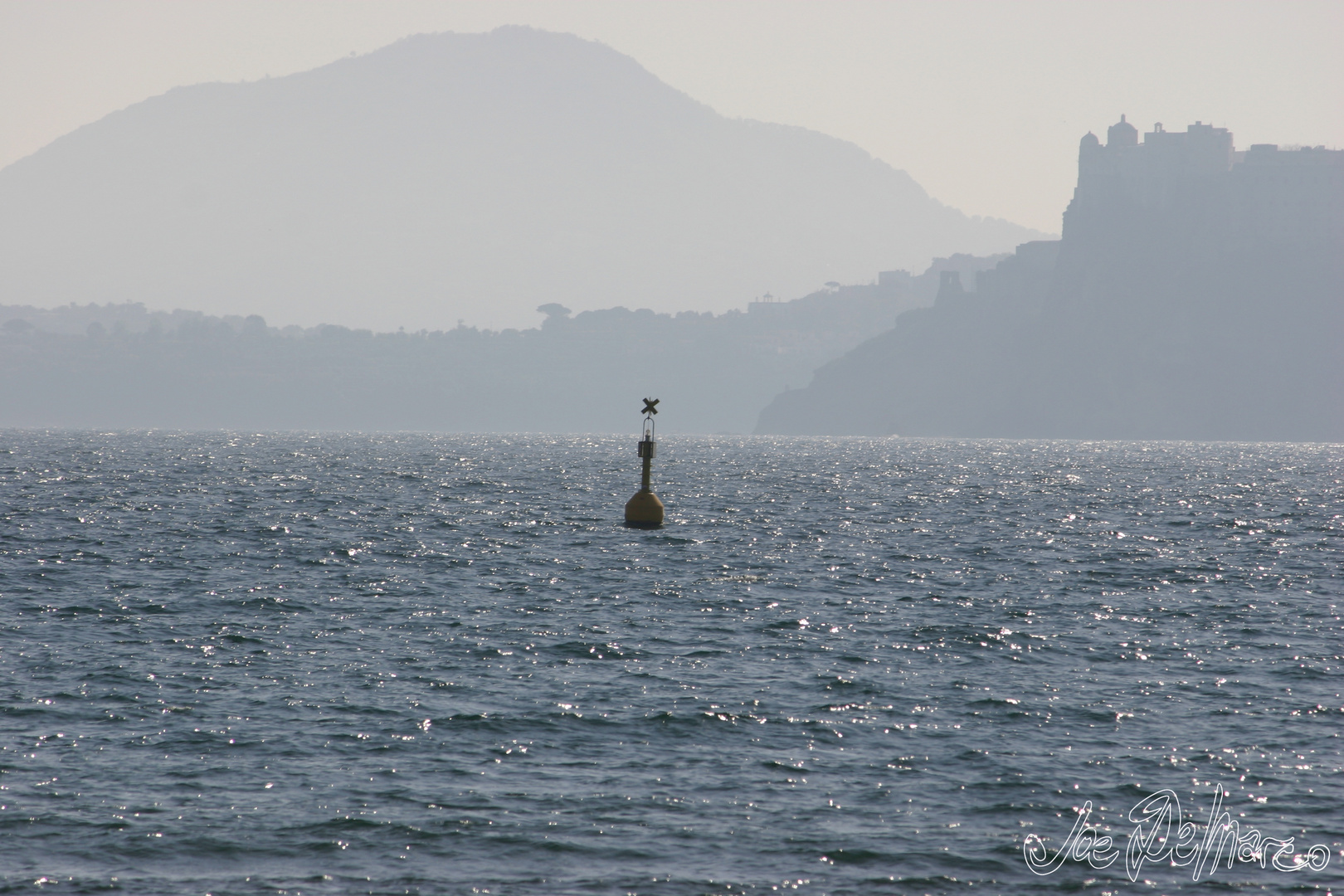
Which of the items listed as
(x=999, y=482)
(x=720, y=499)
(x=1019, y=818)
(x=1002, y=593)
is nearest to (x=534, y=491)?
(x=720, y=499)

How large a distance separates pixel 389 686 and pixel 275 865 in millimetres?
9277

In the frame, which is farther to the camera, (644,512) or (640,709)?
(644,512)

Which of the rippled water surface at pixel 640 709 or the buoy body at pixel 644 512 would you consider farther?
the buoy body at pixel 644 512

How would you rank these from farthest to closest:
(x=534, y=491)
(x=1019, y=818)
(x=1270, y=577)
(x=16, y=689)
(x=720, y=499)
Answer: (x=534, y=491)
(x=720, y=499)
(x=1270, y=577)
(x=16, y=689)
(x=1019, y=818)

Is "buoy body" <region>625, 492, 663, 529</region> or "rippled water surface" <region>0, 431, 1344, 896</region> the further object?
"buoy body" <region>625, 492, 663, 529</region>

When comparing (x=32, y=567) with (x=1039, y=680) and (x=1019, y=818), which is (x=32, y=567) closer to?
(x=1039, y=680)

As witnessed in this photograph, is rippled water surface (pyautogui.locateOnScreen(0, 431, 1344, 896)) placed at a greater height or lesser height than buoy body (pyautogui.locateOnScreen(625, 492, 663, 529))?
lesser

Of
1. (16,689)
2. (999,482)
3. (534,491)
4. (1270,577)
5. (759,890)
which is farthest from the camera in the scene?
(999,482)

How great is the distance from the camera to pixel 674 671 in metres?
26.7

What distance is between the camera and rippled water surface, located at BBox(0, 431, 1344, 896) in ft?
53.0

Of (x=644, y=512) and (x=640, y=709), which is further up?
(x=644, y=512)

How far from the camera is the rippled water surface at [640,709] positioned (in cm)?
1614

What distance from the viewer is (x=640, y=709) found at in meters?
23.4

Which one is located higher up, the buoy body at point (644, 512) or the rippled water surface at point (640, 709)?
the buoy body at point (644, 512)
